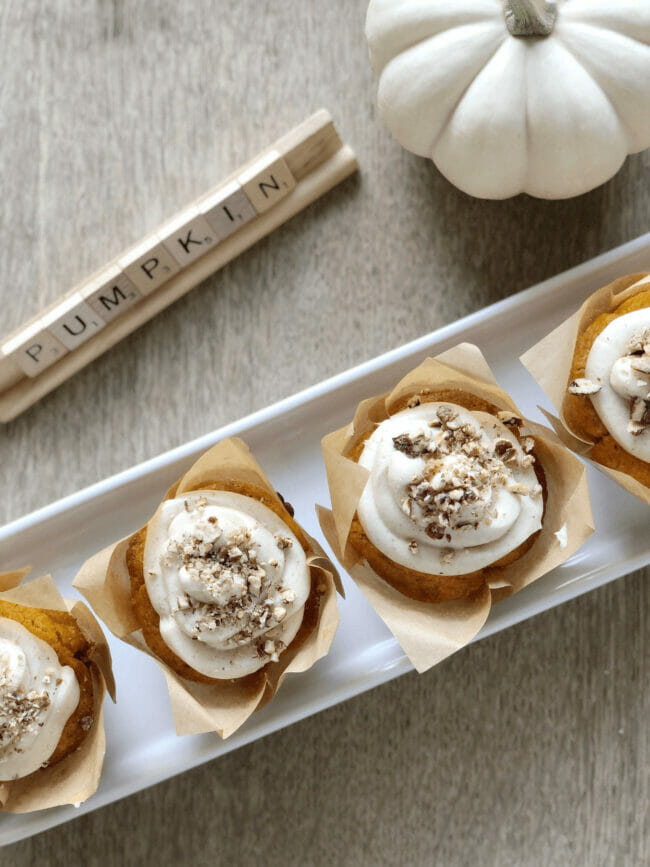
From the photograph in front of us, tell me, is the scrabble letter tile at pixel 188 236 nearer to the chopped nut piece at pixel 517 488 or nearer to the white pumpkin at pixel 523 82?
the white pumpkin at pixel 523 82

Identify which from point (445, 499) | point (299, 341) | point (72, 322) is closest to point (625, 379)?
point (445, 499)

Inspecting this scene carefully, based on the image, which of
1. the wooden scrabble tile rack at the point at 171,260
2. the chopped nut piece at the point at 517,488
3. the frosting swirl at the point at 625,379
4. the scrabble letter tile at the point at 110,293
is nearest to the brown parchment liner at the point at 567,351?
the frosting swirl at the point at 625,379

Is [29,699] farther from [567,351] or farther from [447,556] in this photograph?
[567,351]

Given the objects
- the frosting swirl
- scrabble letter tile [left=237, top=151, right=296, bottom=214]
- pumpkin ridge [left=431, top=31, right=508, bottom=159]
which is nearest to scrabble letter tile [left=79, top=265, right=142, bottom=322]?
scrabble letter tile [left=237, top=151, right=296, bottom=214]

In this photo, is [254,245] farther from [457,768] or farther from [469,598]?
[457,768]

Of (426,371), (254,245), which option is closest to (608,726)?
(426,371)

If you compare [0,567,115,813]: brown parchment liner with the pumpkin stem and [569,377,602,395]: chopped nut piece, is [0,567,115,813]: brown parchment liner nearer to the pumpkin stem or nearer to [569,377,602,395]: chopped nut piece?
[569,377,602,395]: chopped nut piece
